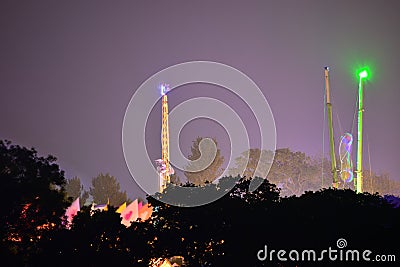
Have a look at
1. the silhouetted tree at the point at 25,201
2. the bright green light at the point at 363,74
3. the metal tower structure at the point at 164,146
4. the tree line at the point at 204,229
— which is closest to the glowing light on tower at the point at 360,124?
the bright green light at the point at 363,74

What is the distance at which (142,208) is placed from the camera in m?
55.5

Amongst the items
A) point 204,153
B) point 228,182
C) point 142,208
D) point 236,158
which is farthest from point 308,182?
point 228,182

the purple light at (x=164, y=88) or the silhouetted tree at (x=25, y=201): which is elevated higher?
the purple light at (x=164, y=88)

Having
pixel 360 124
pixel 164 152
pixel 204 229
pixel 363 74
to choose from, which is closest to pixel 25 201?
pixel 204 229

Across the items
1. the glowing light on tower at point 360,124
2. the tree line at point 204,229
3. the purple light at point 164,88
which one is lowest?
the tree line at point 204,229

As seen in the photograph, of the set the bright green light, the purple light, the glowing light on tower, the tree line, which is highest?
the purple light

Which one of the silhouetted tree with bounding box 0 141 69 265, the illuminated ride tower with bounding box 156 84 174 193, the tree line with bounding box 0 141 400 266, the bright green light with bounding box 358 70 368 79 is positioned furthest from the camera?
the illuminated ride tower with bounding box 156 84 174 193

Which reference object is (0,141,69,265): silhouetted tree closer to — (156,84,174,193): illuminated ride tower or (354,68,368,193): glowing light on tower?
(354,68,368,193): glowing light on tower

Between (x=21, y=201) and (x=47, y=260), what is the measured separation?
334 centimetres

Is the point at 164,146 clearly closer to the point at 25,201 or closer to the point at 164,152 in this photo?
the point at 164,152

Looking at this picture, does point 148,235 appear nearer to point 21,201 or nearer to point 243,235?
point 243,235

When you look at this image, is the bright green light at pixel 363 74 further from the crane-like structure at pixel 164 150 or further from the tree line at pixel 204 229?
the crane-like structure at pixel 164 150

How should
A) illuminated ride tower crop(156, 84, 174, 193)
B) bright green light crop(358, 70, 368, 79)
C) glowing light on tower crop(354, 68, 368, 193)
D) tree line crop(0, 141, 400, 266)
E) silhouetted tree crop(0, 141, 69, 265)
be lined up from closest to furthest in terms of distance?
tree line crop(0, 141, 400, 266), silhouetted tree crop(0, 141, 69, 265), glowing light on tower crop(354, 68, 368, 193), bright green light crop(358, 70, 368, 79), illuminated ride tower crop(156, 84, 174, 193)

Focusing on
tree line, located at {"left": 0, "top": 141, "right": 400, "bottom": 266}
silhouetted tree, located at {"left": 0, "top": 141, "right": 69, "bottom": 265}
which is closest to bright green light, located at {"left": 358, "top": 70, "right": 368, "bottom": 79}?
tree line, located at {"left": 0, "top": 141, "right": 400, "bottom": 266}
